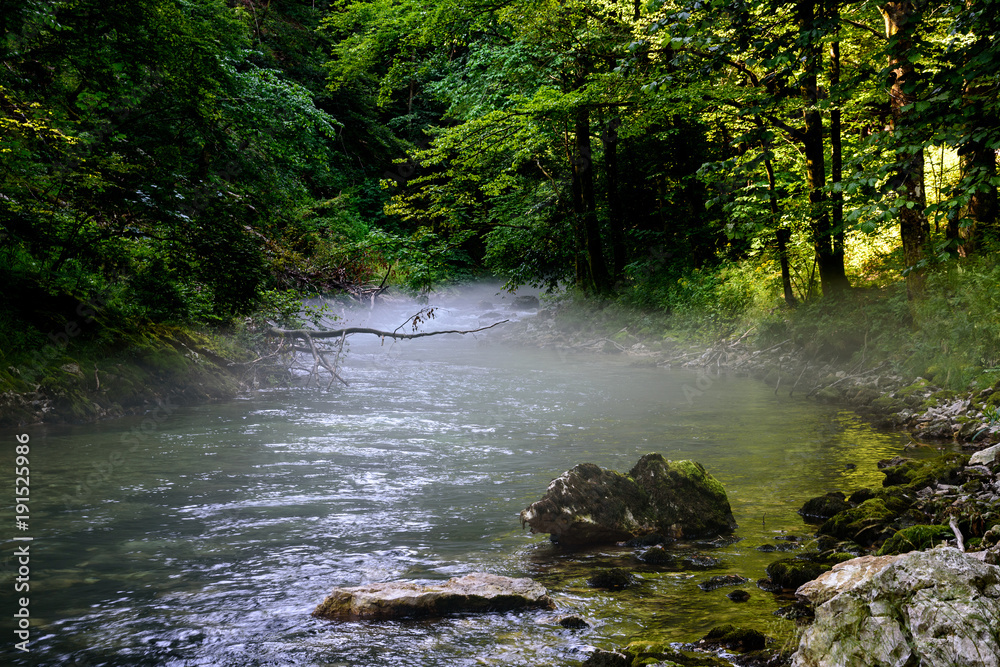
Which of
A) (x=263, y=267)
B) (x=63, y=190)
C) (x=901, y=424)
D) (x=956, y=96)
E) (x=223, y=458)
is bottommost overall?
(x=901, y=424)

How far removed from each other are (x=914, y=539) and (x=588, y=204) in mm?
16693

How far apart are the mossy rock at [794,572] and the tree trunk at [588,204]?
621 inches

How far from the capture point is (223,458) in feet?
27.3

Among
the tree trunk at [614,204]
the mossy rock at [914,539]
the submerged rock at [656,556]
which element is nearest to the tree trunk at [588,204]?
the tree trunk at [614,204]

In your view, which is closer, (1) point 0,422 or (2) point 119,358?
(1) point 0,422

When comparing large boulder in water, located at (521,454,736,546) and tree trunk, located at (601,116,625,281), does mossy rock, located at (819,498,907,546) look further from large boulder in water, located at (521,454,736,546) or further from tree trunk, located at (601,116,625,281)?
tree trunk, located at (601,116,625,281)

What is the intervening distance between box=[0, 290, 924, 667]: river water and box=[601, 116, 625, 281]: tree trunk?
9.53 metres

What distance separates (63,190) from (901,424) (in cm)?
1138

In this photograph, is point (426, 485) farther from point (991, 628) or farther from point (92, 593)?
point (991, 628)

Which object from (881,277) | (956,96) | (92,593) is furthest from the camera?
(881,277)

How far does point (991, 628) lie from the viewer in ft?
8.36

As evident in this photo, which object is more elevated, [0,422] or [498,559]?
[0,422]

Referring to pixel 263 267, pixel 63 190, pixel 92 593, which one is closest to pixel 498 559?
pixel 92 593

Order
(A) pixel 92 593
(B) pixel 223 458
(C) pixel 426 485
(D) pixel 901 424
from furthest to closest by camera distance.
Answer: (D) pixel 901 424, (B) pixel 223 458, (C) pixel 426 485, (A) pixel 92 593
